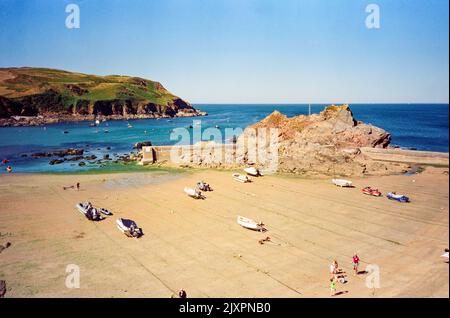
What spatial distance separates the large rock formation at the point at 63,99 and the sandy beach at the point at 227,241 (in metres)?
126

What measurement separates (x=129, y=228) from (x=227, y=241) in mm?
7677

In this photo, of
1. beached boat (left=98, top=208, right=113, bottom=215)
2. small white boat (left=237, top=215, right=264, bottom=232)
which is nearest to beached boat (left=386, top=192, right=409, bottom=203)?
small white boat (left=237, top=215, right=264, bottom=232)

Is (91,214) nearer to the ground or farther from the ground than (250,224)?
farther from the ground

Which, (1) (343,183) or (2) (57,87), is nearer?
(1) (343,183)

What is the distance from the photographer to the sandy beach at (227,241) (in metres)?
19.0

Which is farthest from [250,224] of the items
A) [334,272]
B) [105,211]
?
[105,211]

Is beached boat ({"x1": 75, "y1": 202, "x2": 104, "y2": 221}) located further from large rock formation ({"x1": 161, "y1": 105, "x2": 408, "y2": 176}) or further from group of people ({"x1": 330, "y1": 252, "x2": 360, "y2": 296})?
large rock formation ({"x1": 161, "y1": 105, "x2": 408, "y2": 176})

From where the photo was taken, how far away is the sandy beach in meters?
19.0

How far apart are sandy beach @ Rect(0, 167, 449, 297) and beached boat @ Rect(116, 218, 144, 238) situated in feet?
1.86

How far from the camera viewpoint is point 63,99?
166m

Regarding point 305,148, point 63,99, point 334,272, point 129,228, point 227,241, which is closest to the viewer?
point 334,272

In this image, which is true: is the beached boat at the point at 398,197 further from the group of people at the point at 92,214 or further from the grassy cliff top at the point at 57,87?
the grassy cliff top at the point at 57,87

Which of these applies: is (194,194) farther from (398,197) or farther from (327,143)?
(327,143)

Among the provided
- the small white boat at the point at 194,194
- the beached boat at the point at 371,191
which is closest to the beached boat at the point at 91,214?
the small white boat at the point at 194,194
